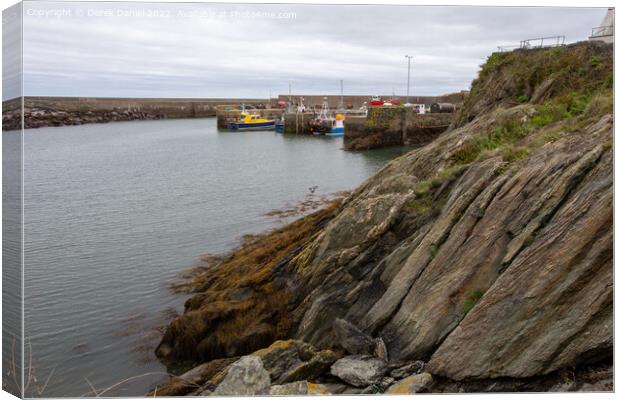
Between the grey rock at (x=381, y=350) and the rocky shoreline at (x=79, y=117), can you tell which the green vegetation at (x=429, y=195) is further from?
the rocky shoreline at (x=79, y=117)

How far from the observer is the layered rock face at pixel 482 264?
8.72m

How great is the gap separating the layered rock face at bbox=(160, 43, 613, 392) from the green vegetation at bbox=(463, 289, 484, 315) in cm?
2

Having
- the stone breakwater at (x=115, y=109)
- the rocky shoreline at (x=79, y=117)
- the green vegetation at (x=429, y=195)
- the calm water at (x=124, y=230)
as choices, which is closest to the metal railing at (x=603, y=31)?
the green vegetation at (x=429, y=195)

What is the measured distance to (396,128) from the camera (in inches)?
2596

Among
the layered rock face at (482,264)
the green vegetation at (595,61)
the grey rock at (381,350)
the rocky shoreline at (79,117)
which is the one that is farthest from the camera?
the rocky shoreline at (79,117)

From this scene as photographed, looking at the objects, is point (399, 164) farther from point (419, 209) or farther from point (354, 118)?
point (354, 118)

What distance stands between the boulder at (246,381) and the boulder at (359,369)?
1.37m

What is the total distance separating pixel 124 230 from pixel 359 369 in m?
17.4

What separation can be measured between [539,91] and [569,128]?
285 inches

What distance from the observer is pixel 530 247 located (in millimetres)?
9211

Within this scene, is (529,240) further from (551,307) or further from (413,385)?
(413,385)

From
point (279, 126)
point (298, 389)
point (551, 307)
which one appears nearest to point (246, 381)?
point (298, 389)

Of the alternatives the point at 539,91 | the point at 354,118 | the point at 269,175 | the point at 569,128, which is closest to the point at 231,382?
the point at 569,128

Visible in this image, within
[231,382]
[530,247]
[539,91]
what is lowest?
[231,382]
